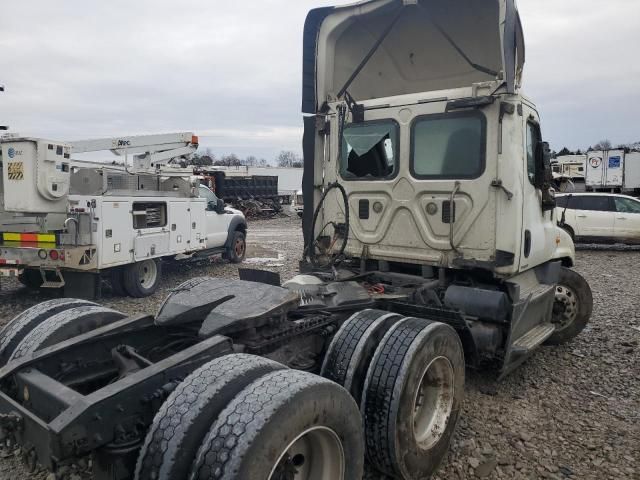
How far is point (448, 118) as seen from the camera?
4.41 metres

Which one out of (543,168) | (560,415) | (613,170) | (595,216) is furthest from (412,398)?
(613,170)

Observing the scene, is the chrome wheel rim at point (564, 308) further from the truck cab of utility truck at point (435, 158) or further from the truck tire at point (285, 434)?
the truck tire at point (285, 434)

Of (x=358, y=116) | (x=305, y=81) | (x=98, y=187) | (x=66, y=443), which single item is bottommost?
(x=66, y=443)

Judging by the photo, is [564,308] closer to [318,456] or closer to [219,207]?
[318,456]

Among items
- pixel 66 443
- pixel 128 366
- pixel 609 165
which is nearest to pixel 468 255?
pixel 128 366

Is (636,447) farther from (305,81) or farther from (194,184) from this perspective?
(194,184)

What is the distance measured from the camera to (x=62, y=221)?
24.7 ft

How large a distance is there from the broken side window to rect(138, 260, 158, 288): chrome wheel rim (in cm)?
519

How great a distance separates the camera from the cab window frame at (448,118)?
13.9ft

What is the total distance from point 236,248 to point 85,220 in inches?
203

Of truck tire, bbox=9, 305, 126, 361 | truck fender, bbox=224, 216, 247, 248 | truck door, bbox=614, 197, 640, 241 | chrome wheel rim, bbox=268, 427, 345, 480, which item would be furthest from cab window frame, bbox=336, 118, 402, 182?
truck door, bbox=614, 197, 640, 241

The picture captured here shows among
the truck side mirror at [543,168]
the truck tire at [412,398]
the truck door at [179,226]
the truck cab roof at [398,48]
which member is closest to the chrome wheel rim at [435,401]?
the truck tire at [412,398]

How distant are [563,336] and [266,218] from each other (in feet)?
70.7

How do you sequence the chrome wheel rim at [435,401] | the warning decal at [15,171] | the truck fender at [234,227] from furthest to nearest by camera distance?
the truck fender at [234,227]
the warning decal at [15,171]
the chrome wheel rim at [435,401]
